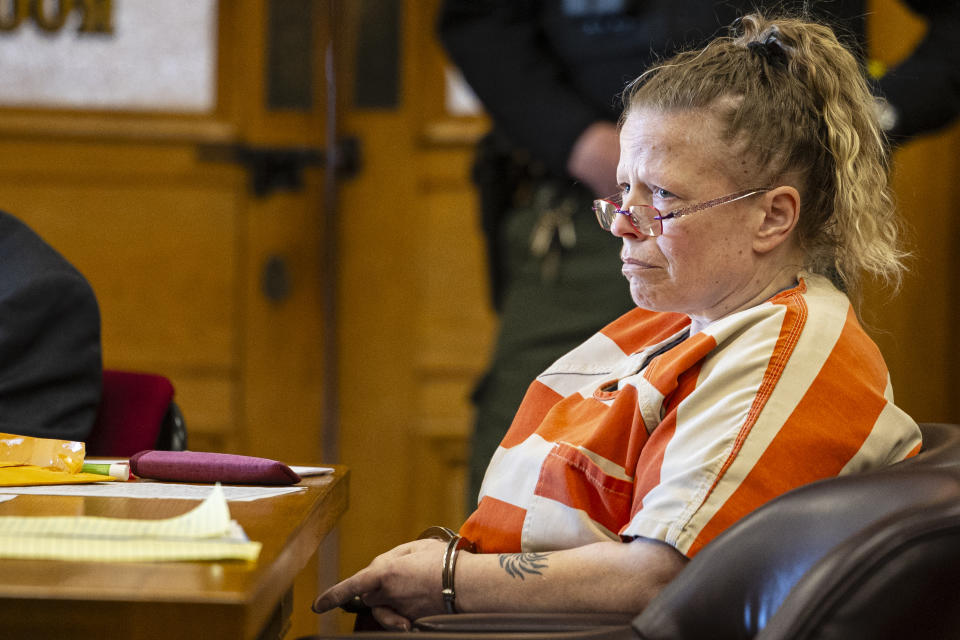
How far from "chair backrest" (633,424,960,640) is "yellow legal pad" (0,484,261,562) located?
0.32 meters

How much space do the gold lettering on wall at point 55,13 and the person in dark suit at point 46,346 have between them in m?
1.45

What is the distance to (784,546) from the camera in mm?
853

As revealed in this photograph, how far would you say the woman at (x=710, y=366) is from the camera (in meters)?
0.99

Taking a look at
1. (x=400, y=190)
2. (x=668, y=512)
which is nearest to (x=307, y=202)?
(x=400, y=190)

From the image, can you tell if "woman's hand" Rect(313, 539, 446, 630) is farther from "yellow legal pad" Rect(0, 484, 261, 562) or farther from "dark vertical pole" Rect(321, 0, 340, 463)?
"dark vertical pole" Rect(321, 0, 340, 463)

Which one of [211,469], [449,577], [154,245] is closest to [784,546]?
[449,577]

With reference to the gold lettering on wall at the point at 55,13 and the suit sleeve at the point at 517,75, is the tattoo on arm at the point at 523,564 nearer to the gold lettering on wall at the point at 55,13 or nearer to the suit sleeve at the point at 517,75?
the suit sleeve at the point at 517,75

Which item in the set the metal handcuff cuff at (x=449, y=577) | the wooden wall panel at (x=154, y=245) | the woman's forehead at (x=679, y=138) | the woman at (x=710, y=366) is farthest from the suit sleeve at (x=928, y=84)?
the wooden wall panel at (x=154, y=245)

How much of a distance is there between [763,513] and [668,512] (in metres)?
0.12

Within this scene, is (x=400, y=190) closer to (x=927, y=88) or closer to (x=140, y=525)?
(x=927, y=88)

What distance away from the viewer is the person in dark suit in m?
1.35

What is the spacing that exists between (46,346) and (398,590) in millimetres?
572

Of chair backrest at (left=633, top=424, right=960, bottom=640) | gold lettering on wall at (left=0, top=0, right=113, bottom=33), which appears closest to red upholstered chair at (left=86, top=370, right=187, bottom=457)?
chair backrest at (left=633, top=424, right=960, bottom=640)

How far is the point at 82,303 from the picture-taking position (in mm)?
1424
